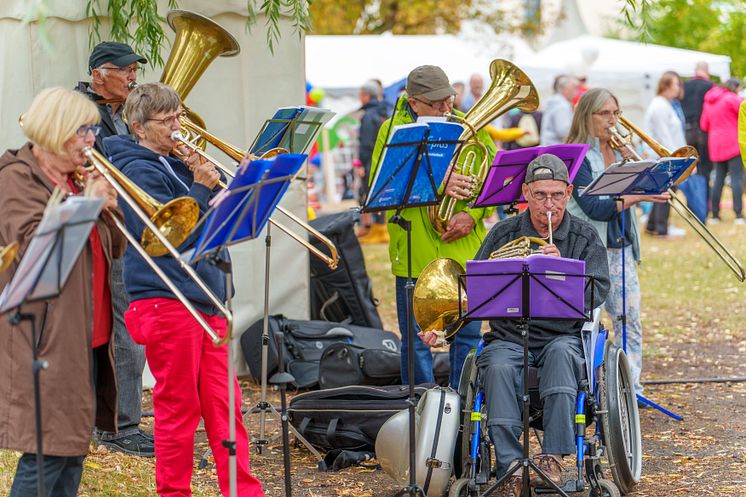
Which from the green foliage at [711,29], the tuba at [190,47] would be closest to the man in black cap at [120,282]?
the tuba at [190,47]

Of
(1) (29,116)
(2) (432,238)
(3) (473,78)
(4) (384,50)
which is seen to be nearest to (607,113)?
(2) (432,238)

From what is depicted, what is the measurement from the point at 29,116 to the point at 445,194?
248cm

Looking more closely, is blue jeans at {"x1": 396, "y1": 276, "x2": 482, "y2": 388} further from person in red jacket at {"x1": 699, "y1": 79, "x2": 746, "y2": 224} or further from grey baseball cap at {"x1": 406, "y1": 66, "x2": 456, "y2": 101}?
person in red jacket at {"x1": 699, "y1": 79, "x2": 746, "y2": 224}

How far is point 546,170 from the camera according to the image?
5133mm

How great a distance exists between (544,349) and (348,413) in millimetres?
1279

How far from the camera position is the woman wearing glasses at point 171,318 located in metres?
4.30

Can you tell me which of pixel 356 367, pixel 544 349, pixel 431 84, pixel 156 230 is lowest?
pixel 356 367

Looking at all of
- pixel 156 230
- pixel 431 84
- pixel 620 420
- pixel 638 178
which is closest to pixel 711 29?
pixel 638 178

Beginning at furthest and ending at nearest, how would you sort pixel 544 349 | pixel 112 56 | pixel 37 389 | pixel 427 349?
1. pixel 427 349
2. pixel 112 56
3. pixel 544 349
4. pixel 37 389

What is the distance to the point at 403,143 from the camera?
450 centimetres

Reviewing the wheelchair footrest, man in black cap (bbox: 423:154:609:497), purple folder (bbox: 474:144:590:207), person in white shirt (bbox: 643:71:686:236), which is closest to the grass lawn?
the wheelchair footrest

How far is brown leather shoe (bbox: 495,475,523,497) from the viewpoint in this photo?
4.64 meters

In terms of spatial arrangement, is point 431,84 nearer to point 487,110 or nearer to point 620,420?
point 487,110

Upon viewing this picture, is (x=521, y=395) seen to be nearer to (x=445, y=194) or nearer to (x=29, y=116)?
(x=445, y=194)
